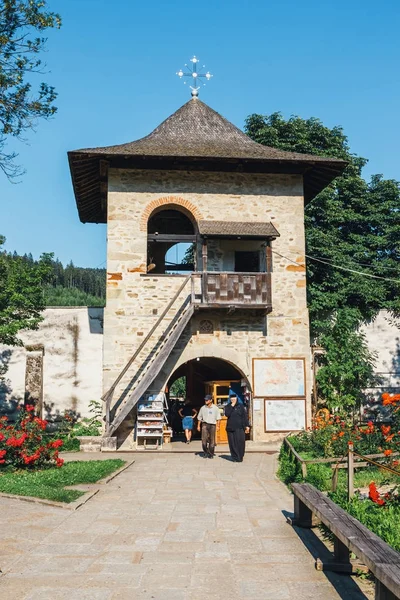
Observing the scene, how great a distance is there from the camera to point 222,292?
1562 centimetres

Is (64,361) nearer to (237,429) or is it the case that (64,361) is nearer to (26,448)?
(237,429)

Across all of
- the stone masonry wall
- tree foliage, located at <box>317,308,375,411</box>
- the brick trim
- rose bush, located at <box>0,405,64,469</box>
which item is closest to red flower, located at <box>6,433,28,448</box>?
rose bush, located at <box>0,405,64,469</box>

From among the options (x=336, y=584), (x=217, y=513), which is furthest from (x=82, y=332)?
(x=336, y=584)

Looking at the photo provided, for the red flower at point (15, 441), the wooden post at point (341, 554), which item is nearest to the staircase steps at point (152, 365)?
the red flower at point (15, 441)

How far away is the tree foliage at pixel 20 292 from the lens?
1460 cm

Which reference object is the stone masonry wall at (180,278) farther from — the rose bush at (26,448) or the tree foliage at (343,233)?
the rose bush at (26,448)

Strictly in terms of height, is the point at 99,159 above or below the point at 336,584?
above

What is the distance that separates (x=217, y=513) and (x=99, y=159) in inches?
439

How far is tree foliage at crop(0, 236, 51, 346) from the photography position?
47.9 feet

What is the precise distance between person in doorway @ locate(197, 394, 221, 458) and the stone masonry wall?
268cm

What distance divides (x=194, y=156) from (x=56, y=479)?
369 inches

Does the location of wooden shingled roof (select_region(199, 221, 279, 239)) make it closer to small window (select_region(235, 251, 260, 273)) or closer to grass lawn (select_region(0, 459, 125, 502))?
small window (select_region(235, 251, 260, 273))

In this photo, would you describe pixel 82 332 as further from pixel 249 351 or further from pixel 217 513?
pixel 217 513

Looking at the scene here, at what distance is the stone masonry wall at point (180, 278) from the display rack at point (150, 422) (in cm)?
60
